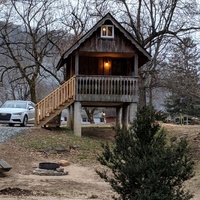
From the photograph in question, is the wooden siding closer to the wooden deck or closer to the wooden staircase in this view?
the wooden deck

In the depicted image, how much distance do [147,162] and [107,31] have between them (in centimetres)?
1803

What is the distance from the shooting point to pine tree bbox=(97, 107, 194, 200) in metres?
5.98

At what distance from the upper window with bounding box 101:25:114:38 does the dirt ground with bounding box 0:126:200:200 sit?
8071 millimetres

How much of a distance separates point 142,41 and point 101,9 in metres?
4.17

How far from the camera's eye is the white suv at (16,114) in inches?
984

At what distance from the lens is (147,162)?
19.8 feet

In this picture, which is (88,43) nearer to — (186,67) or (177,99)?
(186,67)

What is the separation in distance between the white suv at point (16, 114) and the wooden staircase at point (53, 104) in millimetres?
2774

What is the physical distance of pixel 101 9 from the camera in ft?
113

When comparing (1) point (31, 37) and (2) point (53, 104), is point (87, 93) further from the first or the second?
(1) point (31, 37)

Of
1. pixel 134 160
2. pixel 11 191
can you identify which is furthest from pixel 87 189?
pixel 134 160

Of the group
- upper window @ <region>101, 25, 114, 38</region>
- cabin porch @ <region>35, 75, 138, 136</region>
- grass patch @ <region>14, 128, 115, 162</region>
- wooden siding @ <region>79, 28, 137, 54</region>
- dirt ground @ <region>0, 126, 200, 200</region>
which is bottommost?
dirt ground @ <region>0, 126, 200, 200</region>

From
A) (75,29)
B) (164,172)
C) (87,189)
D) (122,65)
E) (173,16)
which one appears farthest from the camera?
(75,29)

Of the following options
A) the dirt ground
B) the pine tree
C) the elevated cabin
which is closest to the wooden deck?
the elevated cabin
